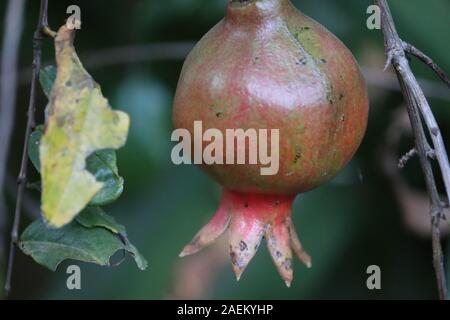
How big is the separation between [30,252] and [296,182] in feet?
1.28

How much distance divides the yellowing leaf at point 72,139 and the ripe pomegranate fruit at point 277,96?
0.13m

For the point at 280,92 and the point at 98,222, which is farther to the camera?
the point at 98,222

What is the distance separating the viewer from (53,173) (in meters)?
0.93

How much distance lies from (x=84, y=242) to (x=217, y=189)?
981mm

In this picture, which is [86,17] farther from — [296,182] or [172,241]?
[296,182]

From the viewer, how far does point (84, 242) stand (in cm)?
113

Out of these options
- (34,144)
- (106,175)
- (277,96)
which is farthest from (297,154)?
(34,144)

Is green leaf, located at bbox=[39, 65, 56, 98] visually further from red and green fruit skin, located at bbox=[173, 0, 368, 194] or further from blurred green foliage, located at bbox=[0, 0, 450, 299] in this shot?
blurred green foliage, located at bbox=[0, 0, 450, 299]

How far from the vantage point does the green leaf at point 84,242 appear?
1.12 m

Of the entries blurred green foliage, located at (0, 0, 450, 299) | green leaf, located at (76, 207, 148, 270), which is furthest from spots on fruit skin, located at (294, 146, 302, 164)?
blurred green foliage, located at (0, 0, 450, 299)

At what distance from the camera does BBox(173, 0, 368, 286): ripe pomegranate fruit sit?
1.01 m

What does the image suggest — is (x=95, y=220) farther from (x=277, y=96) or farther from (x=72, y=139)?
(x=277, y=96)

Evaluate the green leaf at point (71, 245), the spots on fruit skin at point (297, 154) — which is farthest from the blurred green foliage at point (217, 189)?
the spots on fruit skin at point (297, 154)

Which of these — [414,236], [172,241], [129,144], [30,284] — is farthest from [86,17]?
[414,236]
